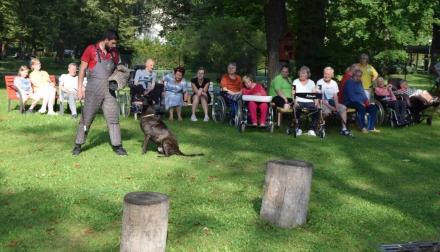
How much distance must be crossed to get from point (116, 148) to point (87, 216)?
10.6 feet

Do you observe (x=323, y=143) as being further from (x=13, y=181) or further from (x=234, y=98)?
(x=13, y=181)

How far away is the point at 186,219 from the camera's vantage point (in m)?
5.52

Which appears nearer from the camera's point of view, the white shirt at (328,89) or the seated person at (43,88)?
the white shirt at (328,89)

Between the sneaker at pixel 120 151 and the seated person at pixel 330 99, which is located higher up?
the seated person at pixel 330 99

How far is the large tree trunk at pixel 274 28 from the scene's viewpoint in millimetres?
13637

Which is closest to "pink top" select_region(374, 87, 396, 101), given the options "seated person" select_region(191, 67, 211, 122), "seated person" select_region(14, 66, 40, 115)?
"seated person" select_region(191, 67, 211, 122)

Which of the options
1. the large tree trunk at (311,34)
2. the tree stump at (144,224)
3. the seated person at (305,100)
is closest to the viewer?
the tree stump at (144,224)

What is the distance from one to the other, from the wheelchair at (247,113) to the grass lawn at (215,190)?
0.49 meters

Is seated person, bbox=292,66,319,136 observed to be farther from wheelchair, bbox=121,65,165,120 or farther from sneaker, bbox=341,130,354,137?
wheelchair, bbox=121,65,165,120

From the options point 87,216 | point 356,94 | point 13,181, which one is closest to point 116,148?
point 13,181

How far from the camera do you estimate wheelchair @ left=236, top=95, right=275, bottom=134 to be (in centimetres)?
1170

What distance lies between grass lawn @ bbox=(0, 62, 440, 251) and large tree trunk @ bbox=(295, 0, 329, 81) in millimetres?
4912

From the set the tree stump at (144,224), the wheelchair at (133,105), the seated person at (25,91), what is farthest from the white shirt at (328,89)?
the tree stump at (144,224)

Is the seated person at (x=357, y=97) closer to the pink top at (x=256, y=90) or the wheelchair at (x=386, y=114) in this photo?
the wheelchair at (x=386, y=114)
